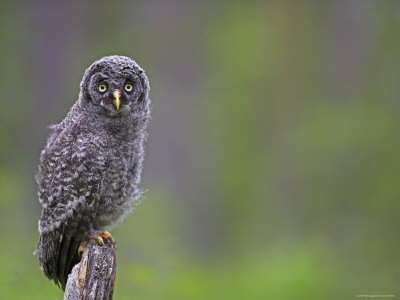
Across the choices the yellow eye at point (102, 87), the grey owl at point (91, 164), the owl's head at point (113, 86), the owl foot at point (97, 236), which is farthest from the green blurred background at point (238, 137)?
the yellow eye at point (102, 87)

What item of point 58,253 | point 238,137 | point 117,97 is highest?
point 238,137

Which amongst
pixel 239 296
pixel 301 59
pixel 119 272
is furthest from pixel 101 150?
pixel 301 59

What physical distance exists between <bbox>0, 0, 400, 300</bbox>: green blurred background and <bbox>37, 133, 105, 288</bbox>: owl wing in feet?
3.29

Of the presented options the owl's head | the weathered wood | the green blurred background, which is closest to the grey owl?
the owl's head

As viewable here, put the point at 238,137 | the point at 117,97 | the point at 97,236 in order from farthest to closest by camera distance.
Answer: the point at 238,137 < the point at 117,97 < the point at 97,236

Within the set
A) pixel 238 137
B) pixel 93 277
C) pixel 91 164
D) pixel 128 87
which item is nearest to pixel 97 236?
pixel 91 164

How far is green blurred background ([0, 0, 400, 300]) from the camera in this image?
10062mm

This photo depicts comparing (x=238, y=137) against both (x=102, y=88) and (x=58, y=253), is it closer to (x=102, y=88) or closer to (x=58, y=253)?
(x=102, y=88)

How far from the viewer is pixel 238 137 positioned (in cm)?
1491

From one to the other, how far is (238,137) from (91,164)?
9556 millimetres

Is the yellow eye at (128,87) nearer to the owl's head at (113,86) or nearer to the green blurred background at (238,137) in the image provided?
the owl's head at (113,86)

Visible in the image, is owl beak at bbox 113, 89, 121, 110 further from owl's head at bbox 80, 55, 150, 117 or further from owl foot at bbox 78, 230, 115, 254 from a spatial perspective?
owl foot at bbox 78, 230, 115, 254

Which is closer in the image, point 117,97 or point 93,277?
point 93,277

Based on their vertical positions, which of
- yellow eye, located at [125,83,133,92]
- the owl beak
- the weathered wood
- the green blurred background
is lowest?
the weathered wood
